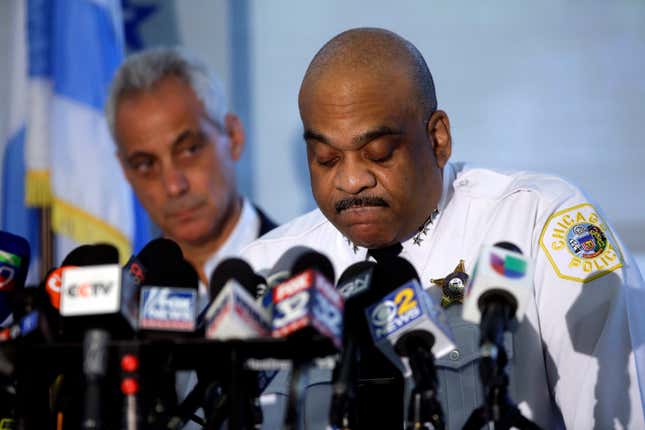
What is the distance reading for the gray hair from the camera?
142 inches

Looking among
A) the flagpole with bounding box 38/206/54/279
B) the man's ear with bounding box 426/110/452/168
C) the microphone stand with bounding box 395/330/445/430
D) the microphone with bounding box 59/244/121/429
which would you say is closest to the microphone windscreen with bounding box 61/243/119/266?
the microphone with bounding box 59/244/121/429

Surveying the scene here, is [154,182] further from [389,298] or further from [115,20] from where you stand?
[389,298]

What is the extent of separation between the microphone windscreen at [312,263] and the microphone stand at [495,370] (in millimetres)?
245

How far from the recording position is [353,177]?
2055 millimetres

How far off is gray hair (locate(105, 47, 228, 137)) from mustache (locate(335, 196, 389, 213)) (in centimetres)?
161

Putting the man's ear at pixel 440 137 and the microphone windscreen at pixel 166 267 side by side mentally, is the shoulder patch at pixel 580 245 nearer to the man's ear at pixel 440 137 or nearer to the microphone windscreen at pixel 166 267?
the man's ear at pixel 440 137

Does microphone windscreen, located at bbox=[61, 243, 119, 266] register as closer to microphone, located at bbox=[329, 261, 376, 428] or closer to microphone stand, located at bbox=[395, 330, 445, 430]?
microphone, located at bbox=[329, 261, 376, 428]

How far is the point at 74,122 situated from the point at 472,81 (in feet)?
5.28

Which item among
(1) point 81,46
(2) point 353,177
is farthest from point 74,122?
(2) point 353,177

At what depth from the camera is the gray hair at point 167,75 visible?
11.9 feet

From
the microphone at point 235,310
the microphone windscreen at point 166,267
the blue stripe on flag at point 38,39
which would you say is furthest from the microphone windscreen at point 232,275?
the blue stripe on flag at point 38,39

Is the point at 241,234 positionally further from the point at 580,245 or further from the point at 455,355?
the point at 580,245

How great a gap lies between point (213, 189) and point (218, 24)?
70 cm

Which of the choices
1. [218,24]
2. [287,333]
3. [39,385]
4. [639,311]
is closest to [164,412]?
[39,385]
